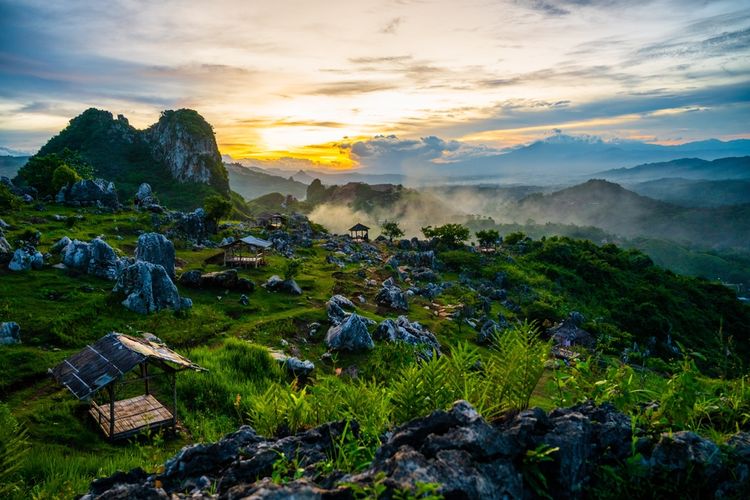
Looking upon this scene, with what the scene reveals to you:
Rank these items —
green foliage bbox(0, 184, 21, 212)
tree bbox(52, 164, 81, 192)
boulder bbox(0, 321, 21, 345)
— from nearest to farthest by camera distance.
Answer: boulder bbox(0, 321, 21, 345), green foliage bbox(0, 184, 21, 212), tree bbox(52, 164, 81, 192)

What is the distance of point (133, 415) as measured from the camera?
14.7 m

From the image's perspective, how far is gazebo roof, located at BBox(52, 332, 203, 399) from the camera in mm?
13594

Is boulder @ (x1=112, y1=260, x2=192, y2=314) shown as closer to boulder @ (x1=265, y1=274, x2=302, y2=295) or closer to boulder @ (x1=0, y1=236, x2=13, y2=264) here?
boulder @ (x1=265, y1=274, x2=302, y2=295)

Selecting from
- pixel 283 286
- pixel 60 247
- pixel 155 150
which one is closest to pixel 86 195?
pixel 60 247

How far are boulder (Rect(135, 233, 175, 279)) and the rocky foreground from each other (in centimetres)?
3234

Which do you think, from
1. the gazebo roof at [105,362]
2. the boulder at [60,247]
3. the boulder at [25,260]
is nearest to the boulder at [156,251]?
the boulder at [60,247]

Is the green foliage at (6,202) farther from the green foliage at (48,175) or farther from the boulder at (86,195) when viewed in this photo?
the green foliage at (48,175)

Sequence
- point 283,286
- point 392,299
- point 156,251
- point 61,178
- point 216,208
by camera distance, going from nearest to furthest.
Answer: point 156,251 < point 283,286 < point 392,299 < point 216,208 < point 61,178

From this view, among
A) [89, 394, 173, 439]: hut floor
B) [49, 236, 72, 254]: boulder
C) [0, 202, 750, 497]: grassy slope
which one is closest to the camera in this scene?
[0, 202, 750, 497]: grassy slope

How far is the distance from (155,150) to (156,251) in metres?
158

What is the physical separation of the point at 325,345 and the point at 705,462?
2213 centimetres

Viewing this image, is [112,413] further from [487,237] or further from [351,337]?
[487,237]

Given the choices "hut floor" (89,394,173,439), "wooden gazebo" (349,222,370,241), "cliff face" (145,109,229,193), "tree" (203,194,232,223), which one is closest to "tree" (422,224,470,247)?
"wooden gazebo" (349,222,370,241)

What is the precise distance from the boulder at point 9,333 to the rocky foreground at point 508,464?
62.1ft
